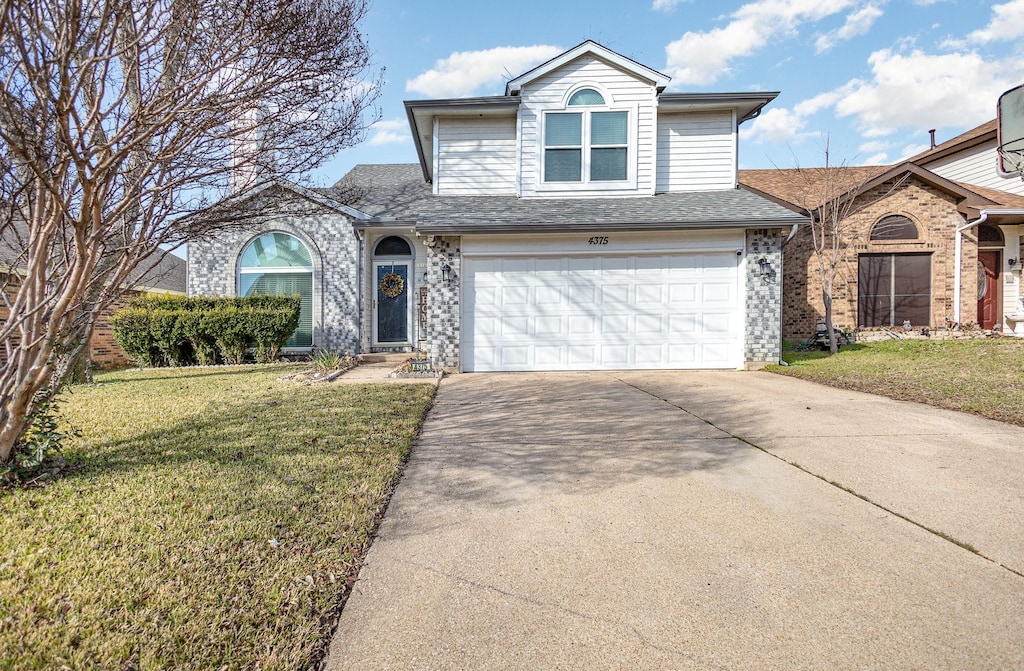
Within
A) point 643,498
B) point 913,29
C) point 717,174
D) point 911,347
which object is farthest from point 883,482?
point 913,29

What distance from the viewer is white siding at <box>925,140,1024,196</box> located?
15.0 metres

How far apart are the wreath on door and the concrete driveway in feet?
25.0

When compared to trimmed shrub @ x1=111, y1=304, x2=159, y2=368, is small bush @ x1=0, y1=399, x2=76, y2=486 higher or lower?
lower

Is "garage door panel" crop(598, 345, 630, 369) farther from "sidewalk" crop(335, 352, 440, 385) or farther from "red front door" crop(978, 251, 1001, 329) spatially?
"red front door" crop(978, 251, 1001, 329)

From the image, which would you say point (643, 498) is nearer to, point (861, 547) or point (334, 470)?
point (861, 547)

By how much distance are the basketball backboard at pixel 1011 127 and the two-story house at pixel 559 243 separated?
337 cm

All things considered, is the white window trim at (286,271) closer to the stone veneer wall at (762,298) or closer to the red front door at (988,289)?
the stone veneer wall at (762,298)

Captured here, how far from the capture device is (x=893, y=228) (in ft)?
42.7

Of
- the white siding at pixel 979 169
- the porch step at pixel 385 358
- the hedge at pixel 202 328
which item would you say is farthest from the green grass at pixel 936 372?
the hedge at pixel 202 328

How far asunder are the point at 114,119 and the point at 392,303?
8.22 metres

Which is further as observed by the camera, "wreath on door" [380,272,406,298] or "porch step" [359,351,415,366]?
"wreath on door" [380,272,406,298]

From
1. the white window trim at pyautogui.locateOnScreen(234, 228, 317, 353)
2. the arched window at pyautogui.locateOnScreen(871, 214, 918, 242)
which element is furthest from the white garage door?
the arched window at pyautogui.locateOnScreen(871, 214, 918, 242)

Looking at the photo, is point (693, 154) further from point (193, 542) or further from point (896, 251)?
point (193, 542)

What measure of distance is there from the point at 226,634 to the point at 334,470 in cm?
187
